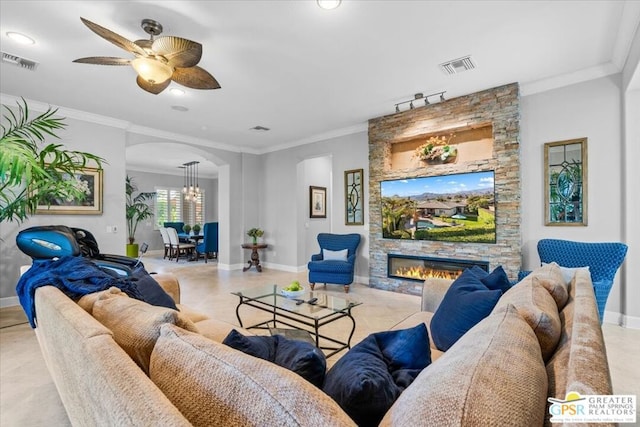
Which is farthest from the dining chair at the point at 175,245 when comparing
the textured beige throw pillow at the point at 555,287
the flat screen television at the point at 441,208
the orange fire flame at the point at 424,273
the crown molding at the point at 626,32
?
the crown molding at the point at 626,32

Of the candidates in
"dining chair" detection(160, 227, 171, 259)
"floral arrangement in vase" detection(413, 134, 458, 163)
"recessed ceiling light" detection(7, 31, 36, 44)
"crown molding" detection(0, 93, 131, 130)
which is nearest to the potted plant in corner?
"dining chair" detection(160, 227, 171, 259)

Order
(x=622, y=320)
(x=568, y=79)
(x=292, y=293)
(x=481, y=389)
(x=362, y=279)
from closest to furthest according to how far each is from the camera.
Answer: (x=481, y=389)
(x=292, y=293)
(x=622, y=320)
(x=568, y=79)
(x=362, y=279)

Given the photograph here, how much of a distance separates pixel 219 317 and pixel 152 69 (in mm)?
2623

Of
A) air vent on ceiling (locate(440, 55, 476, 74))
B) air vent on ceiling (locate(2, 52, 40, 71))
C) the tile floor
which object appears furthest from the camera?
air vent on ceiling (locate(440, 55, 476, 74))

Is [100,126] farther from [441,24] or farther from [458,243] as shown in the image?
[458,243]

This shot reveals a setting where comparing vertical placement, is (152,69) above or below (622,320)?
above

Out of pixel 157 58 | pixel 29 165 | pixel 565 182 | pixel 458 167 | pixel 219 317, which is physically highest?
pixel 157 58

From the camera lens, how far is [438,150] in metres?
4.48

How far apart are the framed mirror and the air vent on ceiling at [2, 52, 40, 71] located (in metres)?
5.73

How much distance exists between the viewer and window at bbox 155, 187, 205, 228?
399 inches

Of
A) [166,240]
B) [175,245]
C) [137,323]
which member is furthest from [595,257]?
[166,240]

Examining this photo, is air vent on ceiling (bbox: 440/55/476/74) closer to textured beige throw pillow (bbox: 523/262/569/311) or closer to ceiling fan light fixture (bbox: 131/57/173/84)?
textured beige throw pillow (bbox: 523/262/569/311)

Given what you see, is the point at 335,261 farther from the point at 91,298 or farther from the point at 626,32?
the point at 626,32

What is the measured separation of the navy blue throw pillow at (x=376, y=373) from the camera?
→ 2.77ft
